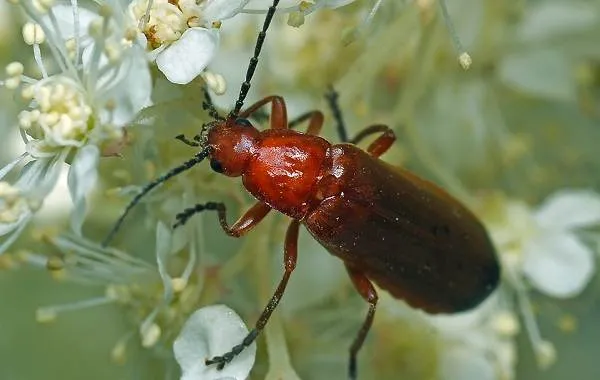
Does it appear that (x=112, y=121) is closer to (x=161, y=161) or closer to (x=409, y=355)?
(x=161, y=161)

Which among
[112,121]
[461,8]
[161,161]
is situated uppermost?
[112,121]

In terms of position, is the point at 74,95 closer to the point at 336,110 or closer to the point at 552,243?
the point at 336,110

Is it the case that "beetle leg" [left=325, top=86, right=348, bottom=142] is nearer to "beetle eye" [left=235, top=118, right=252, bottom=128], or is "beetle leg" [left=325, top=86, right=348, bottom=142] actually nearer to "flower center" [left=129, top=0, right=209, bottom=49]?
"beetle eye" [left=235, top=118, right=252, bottom=128]

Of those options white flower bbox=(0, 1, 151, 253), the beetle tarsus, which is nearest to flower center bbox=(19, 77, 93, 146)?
white flower bbox=(0, 1, 151, 253)

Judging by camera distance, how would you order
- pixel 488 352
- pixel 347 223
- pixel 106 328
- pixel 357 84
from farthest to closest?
1. pixel 106 328
2. pixel 488 352
3. pixel 357 84
4. pixel 347 223

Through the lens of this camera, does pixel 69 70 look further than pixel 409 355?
No

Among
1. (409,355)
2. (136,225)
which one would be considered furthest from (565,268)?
(136,225)
